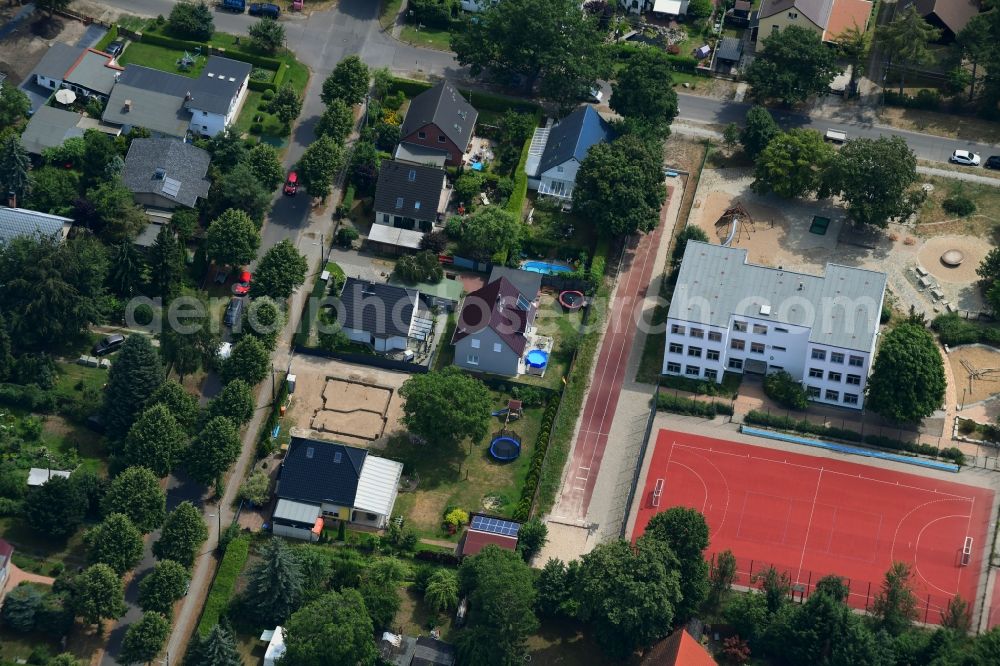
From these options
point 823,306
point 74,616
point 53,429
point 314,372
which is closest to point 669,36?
point 823,306

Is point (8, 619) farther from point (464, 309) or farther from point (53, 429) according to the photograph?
point (464, 309)

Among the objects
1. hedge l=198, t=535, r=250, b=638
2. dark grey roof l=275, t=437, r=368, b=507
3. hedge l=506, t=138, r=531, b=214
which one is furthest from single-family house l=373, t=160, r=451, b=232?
hedge l=198, t=535, r=250, b=638

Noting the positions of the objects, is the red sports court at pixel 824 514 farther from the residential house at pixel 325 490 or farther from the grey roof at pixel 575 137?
the grey roof at pixel 575 137

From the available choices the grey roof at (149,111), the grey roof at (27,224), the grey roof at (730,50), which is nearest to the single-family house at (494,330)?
the grey roof at (149,111)

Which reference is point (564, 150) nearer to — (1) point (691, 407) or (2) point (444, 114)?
(2) point (444, 114)

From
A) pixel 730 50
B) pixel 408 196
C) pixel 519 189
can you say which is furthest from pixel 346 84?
pixel 730 50
